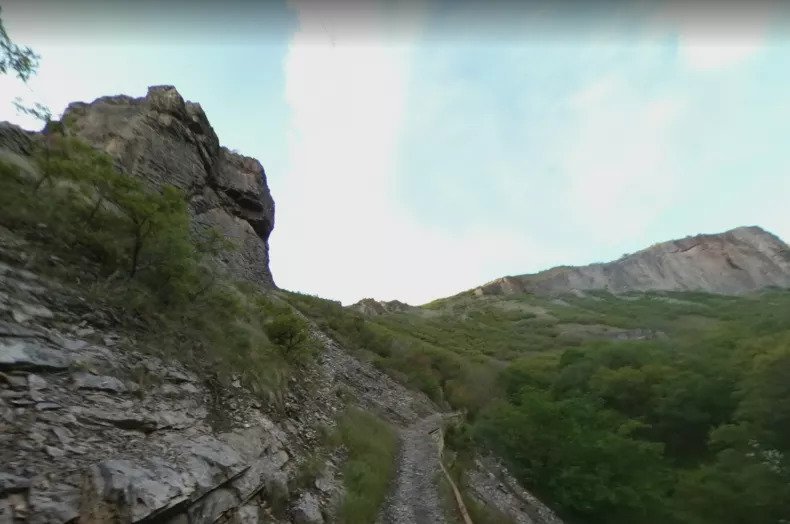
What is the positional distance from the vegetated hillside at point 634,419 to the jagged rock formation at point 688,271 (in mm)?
103522

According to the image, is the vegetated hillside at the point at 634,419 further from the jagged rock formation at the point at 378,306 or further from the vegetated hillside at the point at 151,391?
the jagged rock formation at the point at 378,306

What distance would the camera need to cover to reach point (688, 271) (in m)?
134

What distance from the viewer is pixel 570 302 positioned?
11362 centimetres

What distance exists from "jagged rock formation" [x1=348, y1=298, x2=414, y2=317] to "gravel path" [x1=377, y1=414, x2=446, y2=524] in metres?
66.9

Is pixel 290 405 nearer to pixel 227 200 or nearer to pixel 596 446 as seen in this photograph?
pixel 596 446

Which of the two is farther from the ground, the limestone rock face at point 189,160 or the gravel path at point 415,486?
the limestone rock face at point 189,160

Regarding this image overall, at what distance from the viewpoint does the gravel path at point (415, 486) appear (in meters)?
10.6

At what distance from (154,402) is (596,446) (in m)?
16.9

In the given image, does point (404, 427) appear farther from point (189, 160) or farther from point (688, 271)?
point (688, 271)

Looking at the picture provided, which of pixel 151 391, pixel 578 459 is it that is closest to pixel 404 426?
pixel 578 459

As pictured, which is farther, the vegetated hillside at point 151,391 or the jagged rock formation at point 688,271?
the jagged rock formation at point 688,271

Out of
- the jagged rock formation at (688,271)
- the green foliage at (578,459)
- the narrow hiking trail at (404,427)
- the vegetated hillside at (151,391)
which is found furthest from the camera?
the jagged rock formation at (688,271)

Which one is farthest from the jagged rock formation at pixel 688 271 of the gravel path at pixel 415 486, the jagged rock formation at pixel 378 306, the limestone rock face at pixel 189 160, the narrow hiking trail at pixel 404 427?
the gravel path at pixel 415 486

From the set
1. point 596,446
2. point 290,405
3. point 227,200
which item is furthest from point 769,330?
point 227,200
